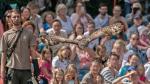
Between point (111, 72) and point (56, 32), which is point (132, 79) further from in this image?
point (56, 32)

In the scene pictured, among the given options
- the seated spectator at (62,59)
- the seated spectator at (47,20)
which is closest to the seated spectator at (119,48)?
the seated spectator at (62,59)

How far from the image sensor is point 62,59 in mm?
14094

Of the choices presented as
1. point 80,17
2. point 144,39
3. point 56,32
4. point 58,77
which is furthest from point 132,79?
point 80,17

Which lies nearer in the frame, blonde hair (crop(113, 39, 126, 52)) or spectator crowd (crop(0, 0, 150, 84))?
spectator crowd (crop(0, 0, 150, 84))

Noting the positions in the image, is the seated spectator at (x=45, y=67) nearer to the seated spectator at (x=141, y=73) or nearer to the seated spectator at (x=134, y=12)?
the seated spectator at (x=141, y=73)

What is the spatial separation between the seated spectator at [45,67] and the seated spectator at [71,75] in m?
0.82

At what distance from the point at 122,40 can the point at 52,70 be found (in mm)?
2184

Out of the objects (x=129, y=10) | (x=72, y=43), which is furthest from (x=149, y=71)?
(x=129, y=10)

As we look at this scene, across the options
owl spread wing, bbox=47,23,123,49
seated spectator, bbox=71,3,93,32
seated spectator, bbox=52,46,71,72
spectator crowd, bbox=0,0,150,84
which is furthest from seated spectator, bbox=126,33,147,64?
seated spectator, bbox=52,46,71,72

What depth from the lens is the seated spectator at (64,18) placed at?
16.5 metres

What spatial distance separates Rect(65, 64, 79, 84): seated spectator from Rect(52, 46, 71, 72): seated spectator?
69cm

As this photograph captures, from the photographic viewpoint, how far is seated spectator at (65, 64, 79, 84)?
1323 centimetres

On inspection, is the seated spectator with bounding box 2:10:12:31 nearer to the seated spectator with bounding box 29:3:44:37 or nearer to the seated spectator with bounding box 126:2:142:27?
the seated spectator with bounding box 29:3:44:37

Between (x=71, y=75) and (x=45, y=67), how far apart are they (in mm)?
1071
